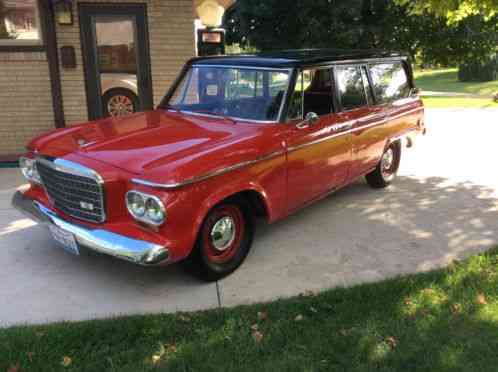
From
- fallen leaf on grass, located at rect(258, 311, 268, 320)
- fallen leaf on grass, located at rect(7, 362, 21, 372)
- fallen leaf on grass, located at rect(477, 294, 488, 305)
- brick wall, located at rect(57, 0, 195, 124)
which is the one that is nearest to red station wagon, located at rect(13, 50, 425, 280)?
fallen leaf on grass, located at rect(258, 311, 268, 320)

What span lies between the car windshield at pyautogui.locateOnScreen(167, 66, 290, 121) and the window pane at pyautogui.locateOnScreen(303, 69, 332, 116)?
381mm

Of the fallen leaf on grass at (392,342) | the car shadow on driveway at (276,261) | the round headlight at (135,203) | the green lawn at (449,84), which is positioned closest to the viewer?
the fallen leaf on grass at (392,342)

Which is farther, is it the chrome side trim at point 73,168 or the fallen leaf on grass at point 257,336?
the chrome side trim at point 73,168

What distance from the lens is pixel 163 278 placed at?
165 inches

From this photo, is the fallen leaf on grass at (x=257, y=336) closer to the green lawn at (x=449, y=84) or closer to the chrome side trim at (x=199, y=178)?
the chrome side trim at (x=199, y=178)

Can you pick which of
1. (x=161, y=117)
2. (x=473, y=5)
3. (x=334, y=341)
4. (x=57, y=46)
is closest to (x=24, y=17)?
(x=57, y=46)

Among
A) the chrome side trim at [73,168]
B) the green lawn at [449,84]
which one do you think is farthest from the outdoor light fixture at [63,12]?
the green lawn at [449,84]

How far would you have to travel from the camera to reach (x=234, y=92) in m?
4.76

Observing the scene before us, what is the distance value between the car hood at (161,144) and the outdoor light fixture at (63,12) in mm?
3700

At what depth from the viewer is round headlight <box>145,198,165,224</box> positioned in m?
3.41

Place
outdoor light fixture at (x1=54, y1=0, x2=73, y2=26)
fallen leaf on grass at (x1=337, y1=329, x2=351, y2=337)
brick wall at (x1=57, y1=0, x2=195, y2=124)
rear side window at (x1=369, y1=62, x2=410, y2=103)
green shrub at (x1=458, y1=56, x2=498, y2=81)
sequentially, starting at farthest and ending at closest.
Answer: green shrub at (x1=458, y1=56, x2=498, y2=81), brick wall at (x1=57, y1=0, x2=195, y2=124), outdoor light fixture at (x1=54, y1=0, x2=73, y2=26), rear side window at (x1=369, y1=62, x2=410, y2=103), fallen leaf on grass at (x1=337, y1=329, x2=351, y2=337)

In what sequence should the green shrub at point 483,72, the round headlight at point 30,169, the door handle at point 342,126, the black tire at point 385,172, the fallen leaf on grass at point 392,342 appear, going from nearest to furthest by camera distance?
the fallen leaf on grass at point 392,342
the round headlight at point 30,169
the door handle at point 342,126
the black tire at point 385,172
the green shrub at point 483,72

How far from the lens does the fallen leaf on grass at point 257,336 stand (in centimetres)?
325

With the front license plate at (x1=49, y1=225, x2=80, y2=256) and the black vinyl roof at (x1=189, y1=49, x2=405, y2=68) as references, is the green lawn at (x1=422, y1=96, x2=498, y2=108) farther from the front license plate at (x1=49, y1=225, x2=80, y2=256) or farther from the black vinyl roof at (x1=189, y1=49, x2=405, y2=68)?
the front license plate at (x1=49, y1=225, x2=80, y2=256)
